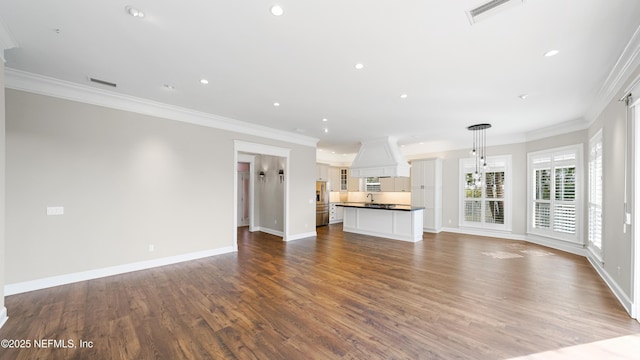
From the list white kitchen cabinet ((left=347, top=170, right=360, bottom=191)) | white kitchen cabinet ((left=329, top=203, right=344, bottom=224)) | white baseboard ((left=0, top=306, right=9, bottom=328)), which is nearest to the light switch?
white baseboard ((left=0, top=306, right=9, bottom=328))

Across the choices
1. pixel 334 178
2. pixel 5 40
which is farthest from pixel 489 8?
pixel 334 178

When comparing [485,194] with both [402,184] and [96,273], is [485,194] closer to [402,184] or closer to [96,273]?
[402,184]

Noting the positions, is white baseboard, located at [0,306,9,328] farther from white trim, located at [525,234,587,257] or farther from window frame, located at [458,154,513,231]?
window frame, located at [458,154,513,231]

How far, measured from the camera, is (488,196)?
7.55 m

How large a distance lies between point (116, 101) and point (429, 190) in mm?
8418

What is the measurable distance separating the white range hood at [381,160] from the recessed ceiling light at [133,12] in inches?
239

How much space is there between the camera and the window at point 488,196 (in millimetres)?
7230

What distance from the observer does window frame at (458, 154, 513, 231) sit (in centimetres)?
716

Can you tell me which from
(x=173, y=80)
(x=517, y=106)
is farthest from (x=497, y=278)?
(x=173, y=80)

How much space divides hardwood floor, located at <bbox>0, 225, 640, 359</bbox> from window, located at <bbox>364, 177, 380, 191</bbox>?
5415 mm

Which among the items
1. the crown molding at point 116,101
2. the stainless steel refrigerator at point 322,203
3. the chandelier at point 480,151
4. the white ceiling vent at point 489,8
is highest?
the white ceiling vent at point 489,8

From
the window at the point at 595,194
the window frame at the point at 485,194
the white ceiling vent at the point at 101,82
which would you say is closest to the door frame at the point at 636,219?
the window at the point at 595,194

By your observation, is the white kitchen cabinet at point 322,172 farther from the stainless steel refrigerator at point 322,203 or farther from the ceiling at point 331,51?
the ceiling at point 331,51

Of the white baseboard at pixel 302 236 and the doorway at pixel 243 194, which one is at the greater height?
the doorway at pixel 243 194
